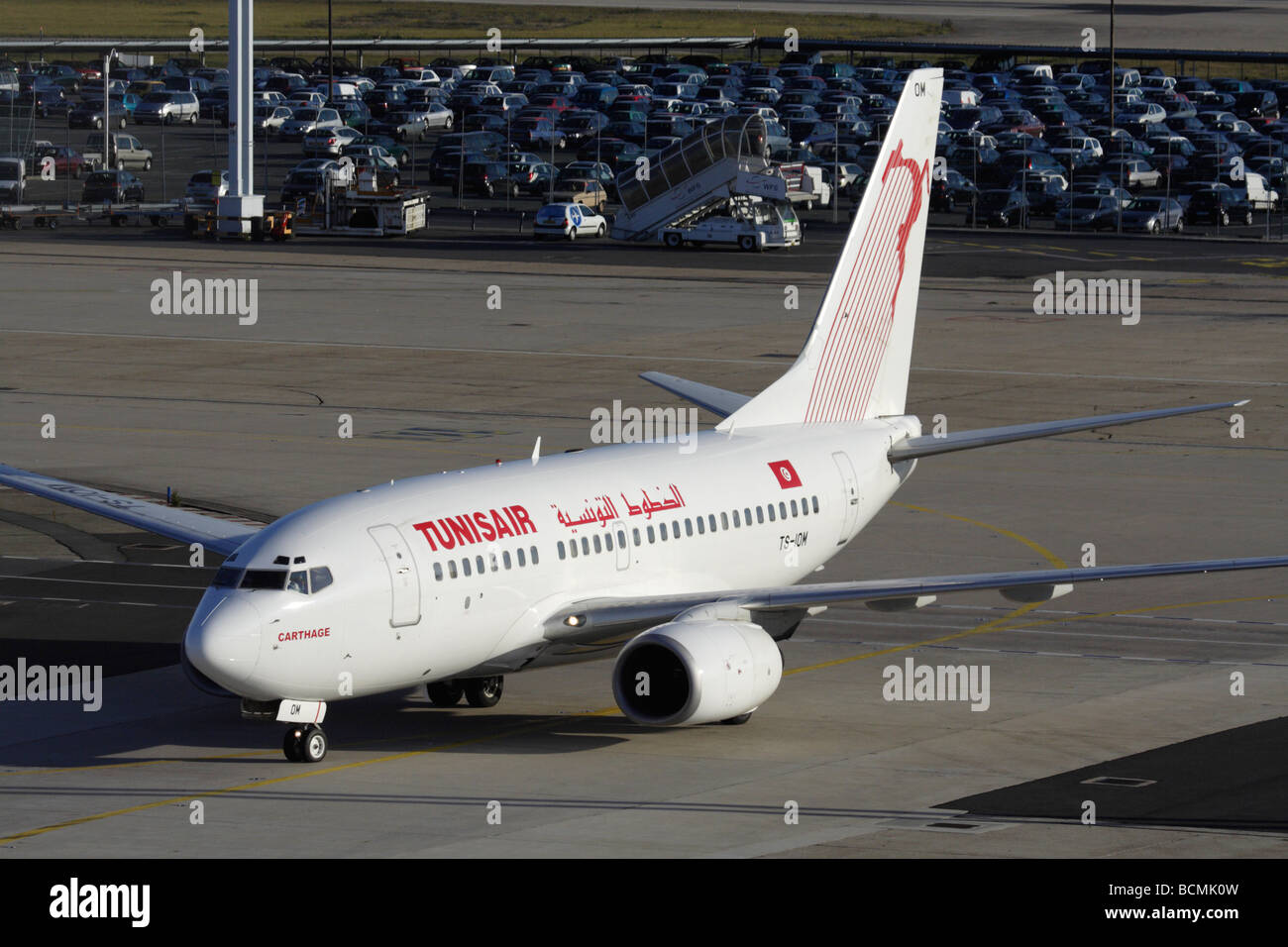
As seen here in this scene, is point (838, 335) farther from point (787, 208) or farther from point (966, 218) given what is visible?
point (966, 218)

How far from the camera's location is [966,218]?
139875 millimetres

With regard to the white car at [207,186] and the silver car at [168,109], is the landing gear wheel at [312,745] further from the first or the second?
the silver car at [168,109]

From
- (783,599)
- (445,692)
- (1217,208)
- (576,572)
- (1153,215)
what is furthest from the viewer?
(1217,208)

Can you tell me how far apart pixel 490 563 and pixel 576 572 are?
190 cm

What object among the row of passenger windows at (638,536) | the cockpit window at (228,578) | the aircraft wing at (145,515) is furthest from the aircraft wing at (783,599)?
the aircraft wing at (145,515)

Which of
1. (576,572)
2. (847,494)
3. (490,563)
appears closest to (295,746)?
(490,563)

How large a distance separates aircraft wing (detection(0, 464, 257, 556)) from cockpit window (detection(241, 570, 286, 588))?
6092 mm

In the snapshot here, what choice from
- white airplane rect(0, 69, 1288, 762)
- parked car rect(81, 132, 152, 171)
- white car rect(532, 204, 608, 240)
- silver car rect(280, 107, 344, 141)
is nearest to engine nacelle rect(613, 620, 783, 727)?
white airplane rect(0, 69, 1288, 762)

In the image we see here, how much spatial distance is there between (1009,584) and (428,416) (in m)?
37.8

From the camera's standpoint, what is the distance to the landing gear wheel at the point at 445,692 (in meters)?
36.9

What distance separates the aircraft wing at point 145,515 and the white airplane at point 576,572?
0.08 meters

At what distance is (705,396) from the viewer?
146 feet

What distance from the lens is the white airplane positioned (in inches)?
1251

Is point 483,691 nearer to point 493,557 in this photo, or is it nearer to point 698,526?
point 493,557
